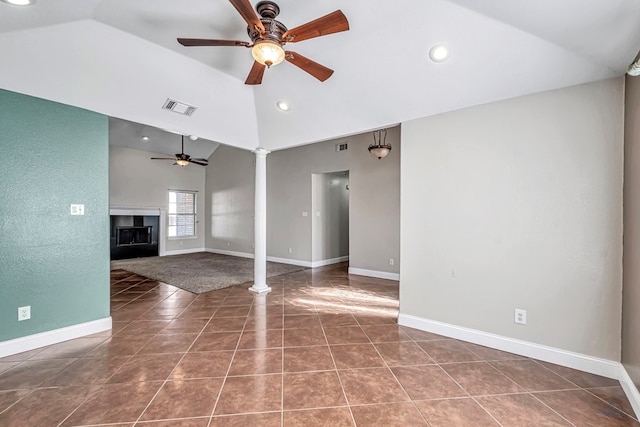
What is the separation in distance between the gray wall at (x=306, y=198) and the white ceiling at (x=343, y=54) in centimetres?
236

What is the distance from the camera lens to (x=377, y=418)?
1743mm

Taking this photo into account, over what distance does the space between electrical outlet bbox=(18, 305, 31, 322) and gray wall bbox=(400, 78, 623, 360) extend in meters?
3.76

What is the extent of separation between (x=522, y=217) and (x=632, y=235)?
26.8 inches

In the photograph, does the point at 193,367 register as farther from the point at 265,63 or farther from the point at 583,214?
the point at 583,214

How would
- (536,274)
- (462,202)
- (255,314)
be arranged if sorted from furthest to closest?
(255,314), (462,202), (536,274)

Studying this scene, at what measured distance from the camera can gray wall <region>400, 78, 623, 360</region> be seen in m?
2.22

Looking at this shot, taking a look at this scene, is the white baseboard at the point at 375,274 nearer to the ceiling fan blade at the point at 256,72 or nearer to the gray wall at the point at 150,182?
the ceiling fan blade at the point at 256,72

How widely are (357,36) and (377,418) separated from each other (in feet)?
9.71

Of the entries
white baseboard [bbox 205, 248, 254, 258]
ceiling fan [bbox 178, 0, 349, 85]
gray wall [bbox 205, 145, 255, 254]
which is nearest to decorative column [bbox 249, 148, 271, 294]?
ceiling fan [bbox 178, 0, 349, 85]

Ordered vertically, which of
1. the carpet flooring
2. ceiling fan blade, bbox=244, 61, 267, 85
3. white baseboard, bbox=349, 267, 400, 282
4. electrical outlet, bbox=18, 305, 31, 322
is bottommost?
the carpet flooring

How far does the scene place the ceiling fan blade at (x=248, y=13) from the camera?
1705 mm

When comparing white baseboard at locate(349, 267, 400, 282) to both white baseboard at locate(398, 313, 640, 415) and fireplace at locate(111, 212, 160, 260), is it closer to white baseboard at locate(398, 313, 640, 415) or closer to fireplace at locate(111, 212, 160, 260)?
white baseboard at locate(398, 313, 640, 415)

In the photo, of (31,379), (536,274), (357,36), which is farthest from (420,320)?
(31,379)

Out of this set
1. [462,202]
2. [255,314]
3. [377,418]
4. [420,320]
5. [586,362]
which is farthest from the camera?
[255,314]
